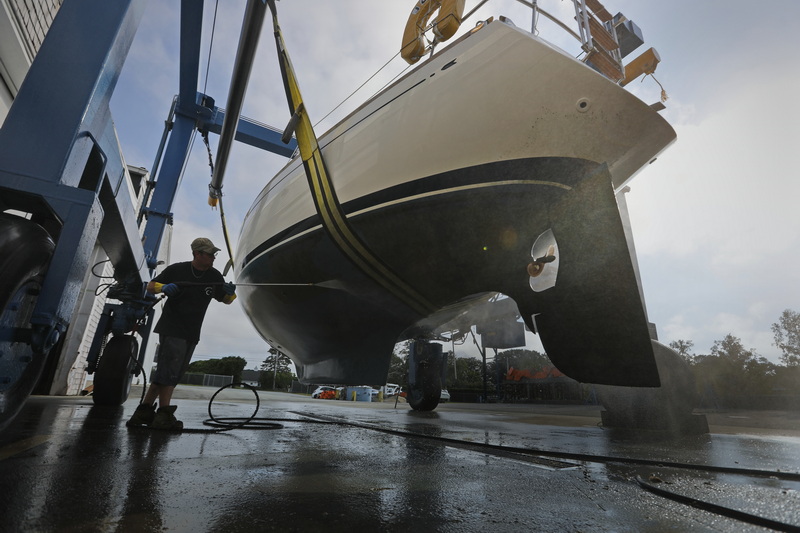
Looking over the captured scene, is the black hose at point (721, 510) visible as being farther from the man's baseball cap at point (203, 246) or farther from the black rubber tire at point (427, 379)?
the black rubber tire at point (427, 379)

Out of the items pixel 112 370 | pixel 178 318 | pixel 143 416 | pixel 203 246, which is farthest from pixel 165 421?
pixel 112 370

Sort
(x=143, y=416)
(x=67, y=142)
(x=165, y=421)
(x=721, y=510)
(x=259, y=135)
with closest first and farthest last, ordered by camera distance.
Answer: (x=721, y=510) < (x=67, y=142) < (x=165, y=421) < (x=143, y=416) < (x=259, y=135)

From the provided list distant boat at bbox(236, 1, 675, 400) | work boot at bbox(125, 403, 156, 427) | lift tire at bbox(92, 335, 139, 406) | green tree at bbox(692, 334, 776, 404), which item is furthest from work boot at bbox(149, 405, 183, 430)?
green tree at bbox(692, 334, 776, 404)

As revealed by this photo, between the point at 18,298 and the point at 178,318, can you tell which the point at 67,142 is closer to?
the point at 18,298

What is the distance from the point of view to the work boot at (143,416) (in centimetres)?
262

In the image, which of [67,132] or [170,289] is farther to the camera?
[170,289]

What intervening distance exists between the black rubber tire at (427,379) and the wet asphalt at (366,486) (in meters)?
3.49

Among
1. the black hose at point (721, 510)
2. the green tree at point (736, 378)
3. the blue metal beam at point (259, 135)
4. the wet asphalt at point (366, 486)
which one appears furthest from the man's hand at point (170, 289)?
the green tree at point (736, 378)

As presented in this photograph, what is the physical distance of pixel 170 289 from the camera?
2543 mm

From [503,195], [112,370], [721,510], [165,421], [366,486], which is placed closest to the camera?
[721,510]

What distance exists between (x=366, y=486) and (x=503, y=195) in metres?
2.14

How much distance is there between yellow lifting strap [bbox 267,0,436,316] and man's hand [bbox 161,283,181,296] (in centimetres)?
132

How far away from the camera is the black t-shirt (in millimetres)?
2621

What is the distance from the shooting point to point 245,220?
5777 millimetres
